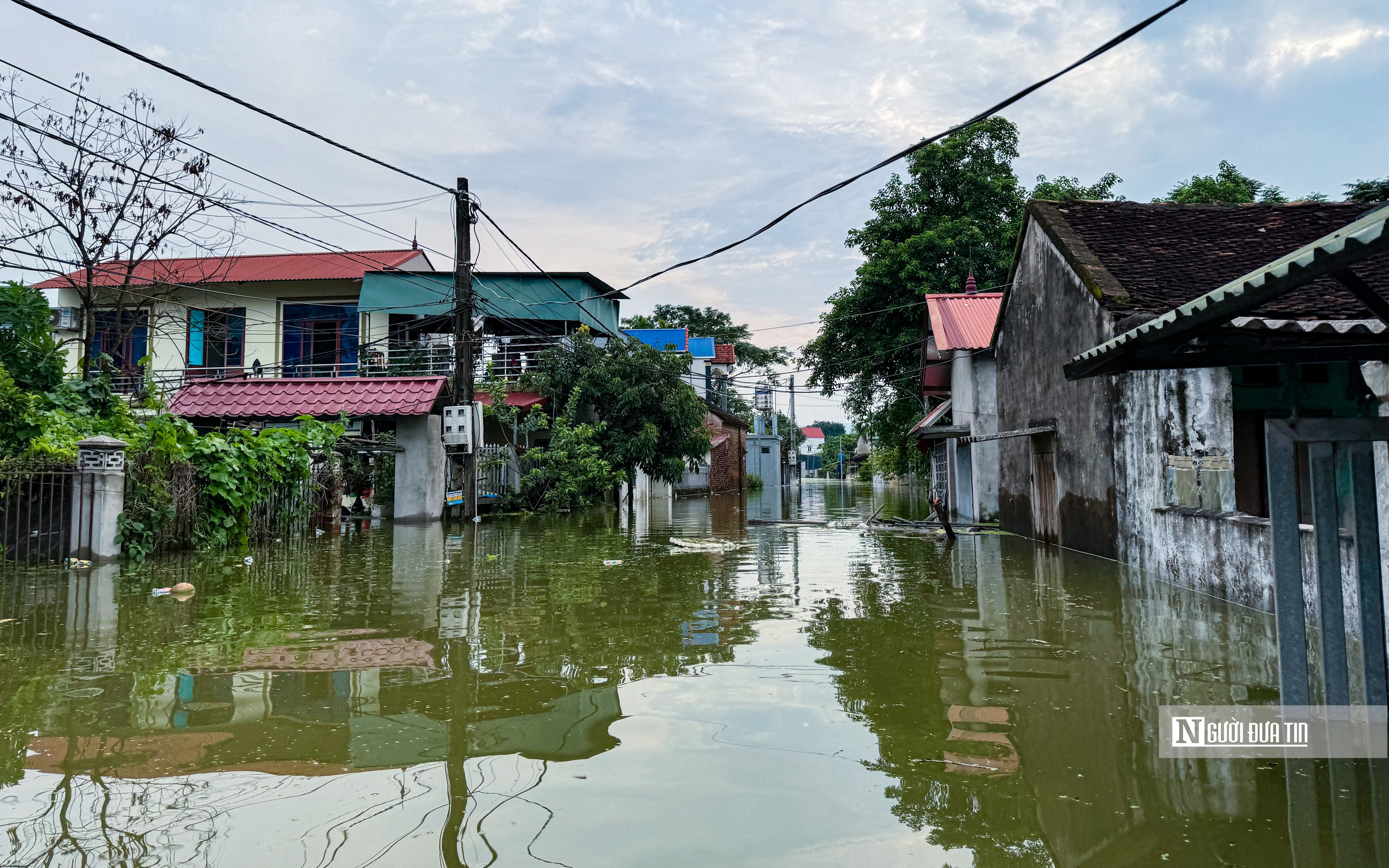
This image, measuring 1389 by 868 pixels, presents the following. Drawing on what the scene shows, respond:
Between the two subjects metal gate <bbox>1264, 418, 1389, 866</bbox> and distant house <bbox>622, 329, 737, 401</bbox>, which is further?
distant house <bbox>622, 329, 737, 401</bbox>

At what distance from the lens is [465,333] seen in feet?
62.5

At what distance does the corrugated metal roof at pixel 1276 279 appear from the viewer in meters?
2.88

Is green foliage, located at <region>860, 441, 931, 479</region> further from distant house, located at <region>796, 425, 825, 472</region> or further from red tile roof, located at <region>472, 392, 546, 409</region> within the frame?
distant house, located at <region>796, 425, 825, 472</region>

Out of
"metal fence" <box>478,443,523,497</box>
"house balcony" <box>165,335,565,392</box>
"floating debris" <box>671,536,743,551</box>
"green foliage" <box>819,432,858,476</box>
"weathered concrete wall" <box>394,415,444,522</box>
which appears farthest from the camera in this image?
"green foliage" <box>819,432,858,476</box>

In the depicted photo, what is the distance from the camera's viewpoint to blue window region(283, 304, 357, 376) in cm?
2816

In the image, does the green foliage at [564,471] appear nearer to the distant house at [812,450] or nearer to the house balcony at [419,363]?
the house balcony at [419,363]

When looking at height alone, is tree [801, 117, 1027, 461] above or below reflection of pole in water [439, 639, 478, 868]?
above

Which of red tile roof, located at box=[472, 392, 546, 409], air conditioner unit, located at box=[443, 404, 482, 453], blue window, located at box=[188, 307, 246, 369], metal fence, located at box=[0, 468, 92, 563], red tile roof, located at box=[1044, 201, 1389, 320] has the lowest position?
metal fence, located at box=[0, 468, 92, 563]

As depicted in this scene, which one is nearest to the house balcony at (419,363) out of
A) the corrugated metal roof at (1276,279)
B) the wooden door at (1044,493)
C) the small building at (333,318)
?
the small building at (333,318)

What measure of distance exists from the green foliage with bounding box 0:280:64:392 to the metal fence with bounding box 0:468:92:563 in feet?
10.1

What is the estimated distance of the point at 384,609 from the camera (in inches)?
317

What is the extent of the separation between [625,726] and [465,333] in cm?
1556

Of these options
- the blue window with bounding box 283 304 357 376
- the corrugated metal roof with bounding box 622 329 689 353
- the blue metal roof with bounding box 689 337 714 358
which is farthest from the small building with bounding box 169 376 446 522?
the blue metal roof with bounding box 689 337 714 358

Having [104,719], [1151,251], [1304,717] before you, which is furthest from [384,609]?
[1151,251]
